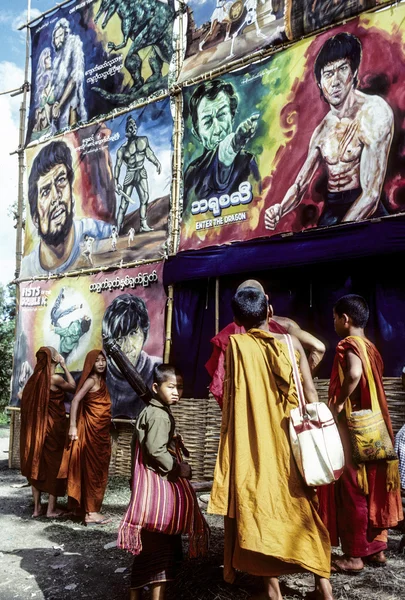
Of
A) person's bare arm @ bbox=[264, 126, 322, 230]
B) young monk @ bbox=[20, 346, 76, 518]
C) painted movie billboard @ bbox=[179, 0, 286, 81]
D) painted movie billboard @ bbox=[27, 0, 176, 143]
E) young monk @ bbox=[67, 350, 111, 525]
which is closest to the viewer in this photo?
young monk @ bbox=[67, 350, 111, 525]

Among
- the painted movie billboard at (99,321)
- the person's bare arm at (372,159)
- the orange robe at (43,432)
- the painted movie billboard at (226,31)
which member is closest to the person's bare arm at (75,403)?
the orange robe at (43,432)

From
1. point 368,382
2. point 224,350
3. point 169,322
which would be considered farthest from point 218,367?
point 169,322

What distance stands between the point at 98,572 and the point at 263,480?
2014 mm

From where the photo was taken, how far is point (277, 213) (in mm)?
6762

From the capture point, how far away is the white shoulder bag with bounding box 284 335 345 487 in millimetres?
2793

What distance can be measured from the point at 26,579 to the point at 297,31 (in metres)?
6.55

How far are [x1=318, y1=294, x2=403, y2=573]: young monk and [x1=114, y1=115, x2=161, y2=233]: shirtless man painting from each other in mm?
4924

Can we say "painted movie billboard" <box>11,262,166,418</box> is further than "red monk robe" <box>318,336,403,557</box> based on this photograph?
Yes

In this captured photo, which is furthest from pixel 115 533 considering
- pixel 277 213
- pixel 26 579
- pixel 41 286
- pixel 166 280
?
pixel 41 286

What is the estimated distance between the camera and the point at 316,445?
110 inches

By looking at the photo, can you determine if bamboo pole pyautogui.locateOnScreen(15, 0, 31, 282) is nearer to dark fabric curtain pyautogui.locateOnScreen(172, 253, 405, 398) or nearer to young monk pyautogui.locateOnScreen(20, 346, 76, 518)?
dark fabric curtain pyautogui.locateOnScreen(172, 253, 405, 398)

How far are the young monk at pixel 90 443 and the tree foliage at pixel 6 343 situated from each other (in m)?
13.0

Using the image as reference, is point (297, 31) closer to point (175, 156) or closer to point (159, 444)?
point (175, 156)

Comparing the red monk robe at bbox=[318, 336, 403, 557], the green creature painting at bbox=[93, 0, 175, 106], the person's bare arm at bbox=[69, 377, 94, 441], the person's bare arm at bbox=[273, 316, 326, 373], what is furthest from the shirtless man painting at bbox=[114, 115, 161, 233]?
the red monk robe at bbox=[318, 336, 403, 557]
